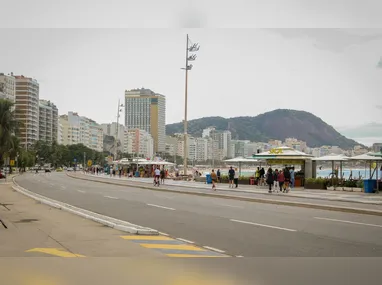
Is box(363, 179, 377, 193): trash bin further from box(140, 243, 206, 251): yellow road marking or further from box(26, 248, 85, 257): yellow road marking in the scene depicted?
box(26, 248, 85, 257): yellow road marking

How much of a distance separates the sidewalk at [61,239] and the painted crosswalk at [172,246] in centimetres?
28

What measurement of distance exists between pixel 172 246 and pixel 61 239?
2772mm

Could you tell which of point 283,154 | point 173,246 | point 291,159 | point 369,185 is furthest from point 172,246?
point 283,154

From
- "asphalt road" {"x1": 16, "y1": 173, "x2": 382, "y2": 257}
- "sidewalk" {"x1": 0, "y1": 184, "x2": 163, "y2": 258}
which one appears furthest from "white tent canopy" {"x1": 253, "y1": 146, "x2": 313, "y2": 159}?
"sidewalk" {"x1": 0, "y1": 184, "x2": 163, "y2": 258}

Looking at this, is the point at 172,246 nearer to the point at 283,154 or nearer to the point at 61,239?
the point at 61,239

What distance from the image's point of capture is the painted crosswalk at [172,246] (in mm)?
9188

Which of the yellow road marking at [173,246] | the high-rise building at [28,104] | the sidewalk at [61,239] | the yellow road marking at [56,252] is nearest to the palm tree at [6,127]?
the sidewalk at [61,239]

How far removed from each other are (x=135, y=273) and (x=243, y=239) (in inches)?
172

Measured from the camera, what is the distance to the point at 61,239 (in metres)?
10.8

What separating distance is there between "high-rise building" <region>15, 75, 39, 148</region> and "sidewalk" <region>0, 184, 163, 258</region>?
534 ft

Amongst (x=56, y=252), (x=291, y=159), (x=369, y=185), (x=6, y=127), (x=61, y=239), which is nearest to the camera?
(x=56, y=252)

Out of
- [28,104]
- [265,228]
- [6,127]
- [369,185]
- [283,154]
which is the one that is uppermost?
[28,104]

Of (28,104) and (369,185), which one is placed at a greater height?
(28,104)

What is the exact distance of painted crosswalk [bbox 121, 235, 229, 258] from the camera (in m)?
9.19
